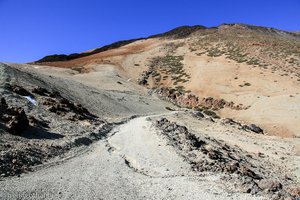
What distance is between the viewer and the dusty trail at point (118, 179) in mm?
14203

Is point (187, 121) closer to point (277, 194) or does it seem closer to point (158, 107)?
point (158, 107)

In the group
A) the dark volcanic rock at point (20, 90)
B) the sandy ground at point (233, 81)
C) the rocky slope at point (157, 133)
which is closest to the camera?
the rocky slope at point (157, 133)

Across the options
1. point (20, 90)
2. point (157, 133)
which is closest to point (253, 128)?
point (157, 133)

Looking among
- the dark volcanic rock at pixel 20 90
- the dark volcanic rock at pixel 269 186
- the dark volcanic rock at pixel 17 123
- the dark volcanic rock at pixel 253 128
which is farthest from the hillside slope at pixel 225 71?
the dark volcanic rock at pixel 17 123

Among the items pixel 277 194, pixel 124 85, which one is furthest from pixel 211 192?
pixel 124 85

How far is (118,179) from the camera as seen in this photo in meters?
16.3

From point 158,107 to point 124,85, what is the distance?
538 inches

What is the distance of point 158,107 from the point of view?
5138 cm

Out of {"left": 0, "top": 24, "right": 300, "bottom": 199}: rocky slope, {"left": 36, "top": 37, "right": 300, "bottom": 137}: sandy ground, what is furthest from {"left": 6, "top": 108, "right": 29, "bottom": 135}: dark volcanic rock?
{"left": 36, "top": 37, "right": 300, "bottom": 137}: sandy ground

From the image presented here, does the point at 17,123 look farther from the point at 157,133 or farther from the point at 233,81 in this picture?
the point at 233,81

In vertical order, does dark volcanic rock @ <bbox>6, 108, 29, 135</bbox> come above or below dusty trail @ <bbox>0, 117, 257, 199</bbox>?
above

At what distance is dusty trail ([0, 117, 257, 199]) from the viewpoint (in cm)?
1420

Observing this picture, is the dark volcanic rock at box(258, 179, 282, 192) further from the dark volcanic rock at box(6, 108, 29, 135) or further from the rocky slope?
the dark volcanic rock at box(6, 108, 29, 135)

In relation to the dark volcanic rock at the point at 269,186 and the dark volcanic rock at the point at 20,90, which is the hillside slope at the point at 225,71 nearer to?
the dark volcanic rock at the point at 20,90
